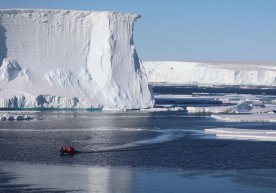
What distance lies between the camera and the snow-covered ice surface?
80.2ft

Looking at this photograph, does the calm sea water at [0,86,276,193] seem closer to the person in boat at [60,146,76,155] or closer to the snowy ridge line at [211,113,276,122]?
the person in boat at [60,146,76,155]

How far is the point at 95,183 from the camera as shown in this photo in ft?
50.1

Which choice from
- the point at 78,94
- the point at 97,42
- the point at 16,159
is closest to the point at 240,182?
the point at 16,159

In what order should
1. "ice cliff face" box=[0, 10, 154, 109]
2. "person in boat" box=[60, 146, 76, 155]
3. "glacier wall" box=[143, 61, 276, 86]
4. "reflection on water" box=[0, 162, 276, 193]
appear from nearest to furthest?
1. "reflection on water" box=[0, 162, 276, 193]
2. "person in boat" box=[60, 146, 76, 155]
3. "ice cliff face" box=[0, 10, 154, 109]
4. "glacier wall" box=[143, 61, 276, 86]

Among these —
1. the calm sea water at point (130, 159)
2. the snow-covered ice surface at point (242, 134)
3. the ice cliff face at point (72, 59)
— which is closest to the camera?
the calm sea water at point (130, 159)

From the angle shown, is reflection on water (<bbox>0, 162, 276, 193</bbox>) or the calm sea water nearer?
reflection on water (<bbox>0, 162, 276, 193</bbox>)

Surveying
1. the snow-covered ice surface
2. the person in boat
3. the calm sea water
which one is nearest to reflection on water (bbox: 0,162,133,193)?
the calm sea water

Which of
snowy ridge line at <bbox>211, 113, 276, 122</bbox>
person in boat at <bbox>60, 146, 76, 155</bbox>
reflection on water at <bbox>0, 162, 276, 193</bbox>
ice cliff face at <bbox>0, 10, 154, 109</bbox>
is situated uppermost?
ice cliff face at <bbox>0, 10, 154, 109</bbox>

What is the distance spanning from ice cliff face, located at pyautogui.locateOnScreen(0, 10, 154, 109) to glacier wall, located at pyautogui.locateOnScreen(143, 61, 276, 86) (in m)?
49.5

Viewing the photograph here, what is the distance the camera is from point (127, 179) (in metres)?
15.8

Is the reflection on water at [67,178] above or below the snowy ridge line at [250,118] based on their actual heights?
below

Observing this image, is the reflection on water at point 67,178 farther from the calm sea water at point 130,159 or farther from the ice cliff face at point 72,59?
the ice cliff face at point 72,59

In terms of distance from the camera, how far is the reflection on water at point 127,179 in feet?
48.2

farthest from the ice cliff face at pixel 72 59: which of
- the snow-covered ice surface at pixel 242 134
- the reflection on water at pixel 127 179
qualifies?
the reflection on water at pixel 127 179
